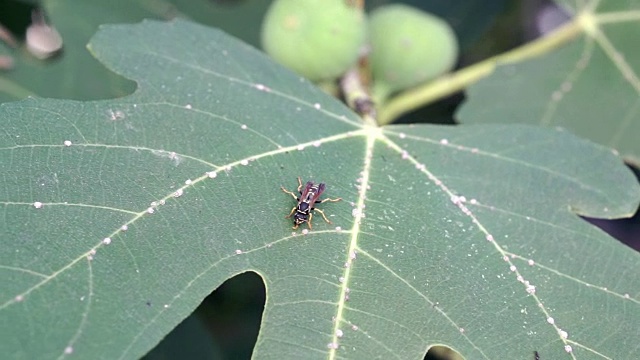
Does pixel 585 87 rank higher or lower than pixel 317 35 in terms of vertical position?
higher

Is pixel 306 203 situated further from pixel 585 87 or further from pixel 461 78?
pixel 585 87

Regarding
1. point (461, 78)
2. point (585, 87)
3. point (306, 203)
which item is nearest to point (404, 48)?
point (461, 78)

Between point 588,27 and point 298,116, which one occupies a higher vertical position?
point 588,27

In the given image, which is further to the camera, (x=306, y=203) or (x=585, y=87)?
(x=585, y=87)

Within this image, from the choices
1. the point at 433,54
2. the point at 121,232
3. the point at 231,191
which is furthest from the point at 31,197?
the point at 433,54

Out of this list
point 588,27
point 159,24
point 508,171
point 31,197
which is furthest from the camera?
point 588,27

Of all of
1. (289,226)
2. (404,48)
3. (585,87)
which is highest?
(585,87)

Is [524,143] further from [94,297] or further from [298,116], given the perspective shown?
[94,297]
